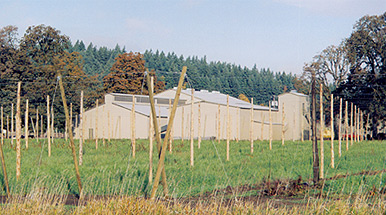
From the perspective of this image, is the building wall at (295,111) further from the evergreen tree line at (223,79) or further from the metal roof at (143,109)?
the evergreen tree line at (223,79)

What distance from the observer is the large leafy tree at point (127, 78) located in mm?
69938

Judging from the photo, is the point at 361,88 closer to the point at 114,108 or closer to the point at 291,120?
the point at 291,120

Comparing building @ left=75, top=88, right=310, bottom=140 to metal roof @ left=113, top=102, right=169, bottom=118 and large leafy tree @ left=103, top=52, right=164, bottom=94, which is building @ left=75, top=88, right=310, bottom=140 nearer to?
metal roof @ left=113, top=102, right=169, bottom=118

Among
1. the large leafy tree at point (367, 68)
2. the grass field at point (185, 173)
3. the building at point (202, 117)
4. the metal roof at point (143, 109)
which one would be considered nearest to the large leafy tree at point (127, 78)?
the building at point (202, 117)

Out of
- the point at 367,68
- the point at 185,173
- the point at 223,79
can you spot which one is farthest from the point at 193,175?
the point at 223,79

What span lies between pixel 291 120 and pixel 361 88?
9.44 meters

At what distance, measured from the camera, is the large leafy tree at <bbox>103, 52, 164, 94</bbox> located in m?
69.9

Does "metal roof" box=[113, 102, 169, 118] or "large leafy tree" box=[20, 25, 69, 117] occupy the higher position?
"large leafy tree" box=[20, 25, 69, 117]

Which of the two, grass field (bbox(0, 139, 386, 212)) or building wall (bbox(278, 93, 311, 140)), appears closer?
grass field (bbox(0, 139, 386, 212))

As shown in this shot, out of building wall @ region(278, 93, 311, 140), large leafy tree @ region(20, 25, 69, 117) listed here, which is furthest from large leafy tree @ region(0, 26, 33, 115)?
building wall @ region(278, 93, 311, 140)

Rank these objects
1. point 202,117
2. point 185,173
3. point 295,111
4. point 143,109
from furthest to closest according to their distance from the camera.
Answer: point 295,111, point 143,109, point 202,117, point 185,173

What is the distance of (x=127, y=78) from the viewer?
236ft

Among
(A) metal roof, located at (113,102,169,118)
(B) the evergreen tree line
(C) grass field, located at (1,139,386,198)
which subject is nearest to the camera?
(C) grass field, located at (1,139,386,198)

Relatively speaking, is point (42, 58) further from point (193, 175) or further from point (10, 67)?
point (193, 175)
